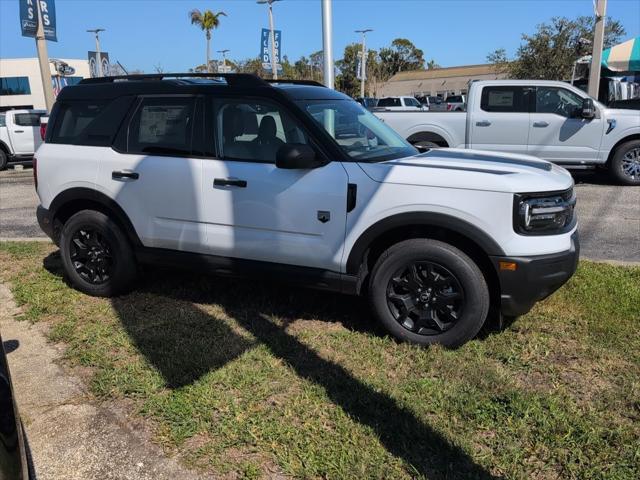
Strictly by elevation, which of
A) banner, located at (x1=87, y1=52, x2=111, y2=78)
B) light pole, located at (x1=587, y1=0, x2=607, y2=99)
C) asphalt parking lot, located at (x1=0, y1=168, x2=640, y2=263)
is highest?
banner, located at (x1=87, y1=52, x2=111, y2=78)

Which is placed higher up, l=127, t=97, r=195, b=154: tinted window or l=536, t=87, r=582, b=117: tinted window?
l=536, t=87, r=582, b=117: tinted window

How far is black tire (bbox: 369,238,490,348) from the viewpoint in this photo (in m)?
3.67

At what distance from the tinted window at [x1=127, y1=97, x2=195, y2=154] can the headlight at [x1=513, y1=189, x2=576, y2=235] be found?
248 cm

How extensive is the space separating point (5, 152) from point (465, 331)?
16214 millimetres

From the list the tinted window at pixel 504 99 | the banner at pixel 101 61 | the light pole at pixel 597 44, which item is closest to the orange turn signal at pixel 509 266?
the tinted window at pixel 504 99

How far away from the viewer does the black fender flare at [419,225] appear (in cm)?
359

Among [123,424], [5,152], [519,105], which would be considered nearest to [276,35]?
[5,152]

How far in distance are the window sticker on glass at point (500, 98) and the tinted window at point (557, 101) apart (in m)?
0.48

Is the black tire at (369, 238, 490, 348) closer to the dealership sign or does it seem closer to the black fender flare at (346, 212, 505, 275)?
the black fender flare at (346, 212, 505, 275)

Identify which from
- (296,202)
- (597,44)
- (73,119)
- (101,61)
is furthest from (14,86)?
(296,202)

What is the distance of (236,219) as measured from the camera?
13.9 ft

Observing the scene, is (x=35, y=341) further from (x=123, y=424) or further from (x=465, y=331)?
(x=465, y=331)

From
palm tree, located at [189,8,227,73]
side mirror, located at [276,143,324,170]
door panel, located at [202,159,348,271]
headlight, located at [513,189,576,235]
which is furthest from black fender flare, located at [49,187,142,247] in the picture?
palm tree, located at [189,8,227,73]

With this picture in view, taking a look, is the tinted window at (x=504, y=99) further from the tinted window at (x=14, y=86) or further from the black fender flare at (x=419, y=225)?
the tinted window at (x=14, y=86)
